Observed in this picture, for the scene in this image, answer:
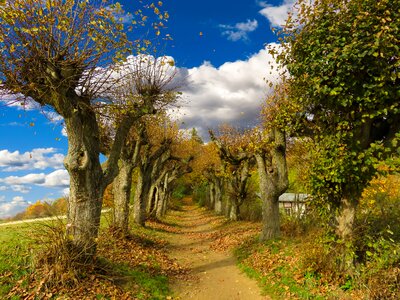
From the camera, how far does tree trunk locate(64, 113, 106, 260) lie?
8734mm

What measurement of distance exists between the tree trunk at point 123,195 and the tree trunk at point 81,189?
21.0 ft

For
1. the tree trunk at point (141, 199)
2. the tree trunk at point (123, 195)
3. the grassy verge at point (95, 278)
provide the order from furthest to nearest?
the tree trunk at point (141, 199) < the tree trunk at point (123, 195) < the grassy verge at point (95, 278)

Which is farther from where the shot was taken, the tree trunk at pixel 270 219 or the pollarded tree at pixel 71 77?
the tree trunk at pixel 270 219

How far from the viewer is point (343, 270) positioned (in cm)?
873

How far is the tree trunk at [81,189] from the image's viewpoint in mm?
8734

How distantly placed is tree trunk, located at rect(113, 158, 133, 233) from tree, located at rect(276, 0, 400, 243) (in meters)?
10.3

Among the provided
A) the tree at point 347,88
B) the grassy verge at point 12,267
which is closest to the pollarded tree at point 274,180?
the tree at point 347,88

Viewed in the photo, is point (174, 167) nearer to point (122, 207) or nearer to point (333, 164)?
point (122, 207)

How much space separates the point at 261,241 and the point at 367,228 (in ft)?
21.3

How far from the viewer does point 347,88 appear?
27.1 ft

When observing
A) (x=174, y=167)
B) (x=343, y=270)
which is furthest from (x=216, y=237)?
(x=174, y=167)

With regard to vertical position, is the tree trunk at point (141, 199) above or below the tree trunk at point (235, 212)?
above

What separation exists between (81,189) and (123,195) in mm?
8123

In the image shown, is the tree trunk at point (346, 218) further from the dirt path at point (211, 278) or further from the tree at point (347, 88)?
the dirt path at point (211, 278)
